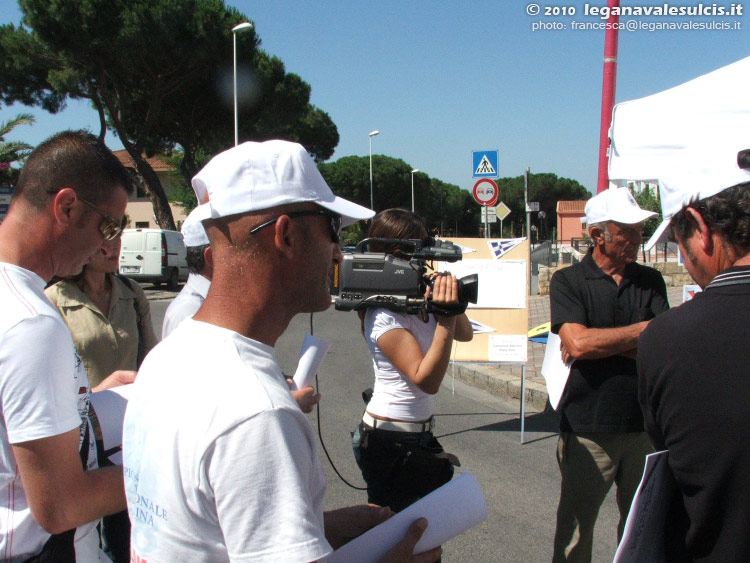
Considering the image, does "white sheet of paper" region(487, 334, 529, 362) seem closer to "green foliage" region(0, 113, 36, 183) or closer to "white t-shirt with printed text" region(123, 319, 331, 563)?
"white t-shirt with printed text" region(123, 319, 331, 563)

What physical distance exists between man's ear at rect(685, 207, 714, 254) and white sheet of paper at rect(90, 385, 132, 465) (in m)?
1.58

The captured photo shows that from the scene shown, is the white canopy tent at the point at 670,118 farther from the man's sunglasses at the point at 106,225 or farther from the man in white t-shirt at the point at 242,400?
the man's sunglasses at the point at 106,225

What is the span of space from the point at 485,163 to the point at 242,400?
11838mm

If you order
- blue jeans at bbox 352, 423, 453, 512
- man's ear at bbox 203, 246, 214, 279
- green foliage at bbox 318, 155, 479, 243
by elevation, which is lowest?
blue jeans at bbox 352, 423, 453, 512

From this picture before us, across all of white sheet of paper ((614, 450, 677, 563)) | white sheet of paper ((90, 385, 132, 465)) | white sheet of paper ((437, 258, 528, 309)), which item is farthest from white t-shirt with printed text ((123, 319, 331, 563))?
white sheet of paper ((437, 258, 528, 309))

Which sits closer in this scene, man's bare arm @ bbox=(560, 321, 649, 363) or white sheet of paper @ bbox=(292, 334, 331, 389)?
white sheet of paper @ bbox=(292, 334, 331, 389)

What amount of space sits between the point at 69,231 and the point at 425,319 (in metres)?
1.31

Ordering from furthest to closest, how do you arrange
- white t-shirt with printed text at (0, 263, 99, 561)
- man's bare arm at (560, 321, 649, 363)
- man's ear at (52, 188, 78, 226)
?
man's bare arm at (560, 321, 649, 363), man's ear at (52, 188, 78, 226), white t-shirt with printed text at (0, 263, 99, 561)

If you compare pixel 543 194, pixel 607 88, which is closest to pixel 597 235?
pixel 607 88

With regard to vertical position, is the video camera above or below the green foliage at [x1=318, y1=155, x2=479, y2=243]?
below

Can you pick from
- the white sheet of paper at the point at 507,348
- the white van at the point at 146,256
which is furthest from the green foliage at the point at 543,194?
the white sheet of paper at the point at 507,348

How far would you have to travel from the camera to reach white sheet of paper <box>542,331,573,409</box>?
2793mm

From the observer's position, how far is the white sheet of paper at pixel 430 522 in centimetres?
132

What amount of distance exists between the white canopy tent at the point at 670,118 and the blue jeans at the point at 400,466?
1.61 metres
